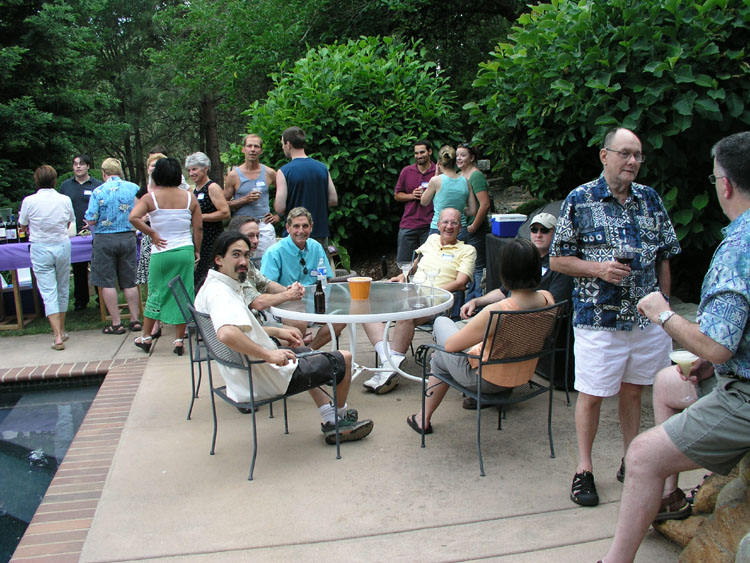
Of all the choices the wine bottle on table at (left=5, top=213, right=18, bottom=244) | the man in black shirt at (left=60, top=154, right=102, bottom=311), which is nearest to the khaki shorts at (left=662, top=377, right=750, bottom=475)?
the wine bottle on table at (left=5, top=213, right=18, bottom=244)

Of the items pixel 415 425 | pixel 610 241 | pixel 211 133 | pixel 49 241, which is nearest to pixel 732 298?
pixel 610 241

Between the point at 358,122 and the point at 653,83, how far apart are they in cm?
408

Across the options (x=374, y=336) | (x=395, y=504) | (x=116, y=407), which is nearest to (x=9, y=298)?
(x=116, y=407)

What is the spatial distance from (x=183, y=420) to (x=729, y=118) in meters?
3.86

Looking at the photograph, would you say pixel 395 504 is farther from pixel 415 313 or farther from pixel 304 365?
pixel 415 313

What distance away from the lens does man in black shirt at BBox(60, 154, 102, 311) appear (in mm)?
7172

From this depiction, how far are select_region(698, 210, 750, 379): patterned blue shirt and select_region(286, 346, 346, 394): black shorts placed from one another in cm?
196

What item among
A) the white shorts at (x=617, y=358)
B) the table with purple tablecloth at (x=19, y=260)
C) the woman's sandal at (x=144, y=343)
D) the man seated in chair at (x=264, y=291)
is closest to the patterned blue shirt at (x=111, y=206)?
the table with purple tablecloth at (x=19, y=260)

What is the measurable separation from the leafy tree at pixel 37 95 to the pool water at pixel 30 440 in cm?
741

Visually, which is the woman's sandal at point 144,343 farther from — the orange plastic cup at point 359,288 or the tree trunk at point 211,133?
the tree trunk at point 211,133

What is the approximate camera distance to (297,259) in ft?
14.8

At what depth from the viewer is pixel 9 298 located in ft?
23.9

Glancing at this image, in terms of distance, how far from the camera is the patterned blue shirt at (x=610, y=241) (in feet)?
9.09

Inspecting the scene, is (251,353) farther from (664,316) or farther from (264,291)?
(664,316)
